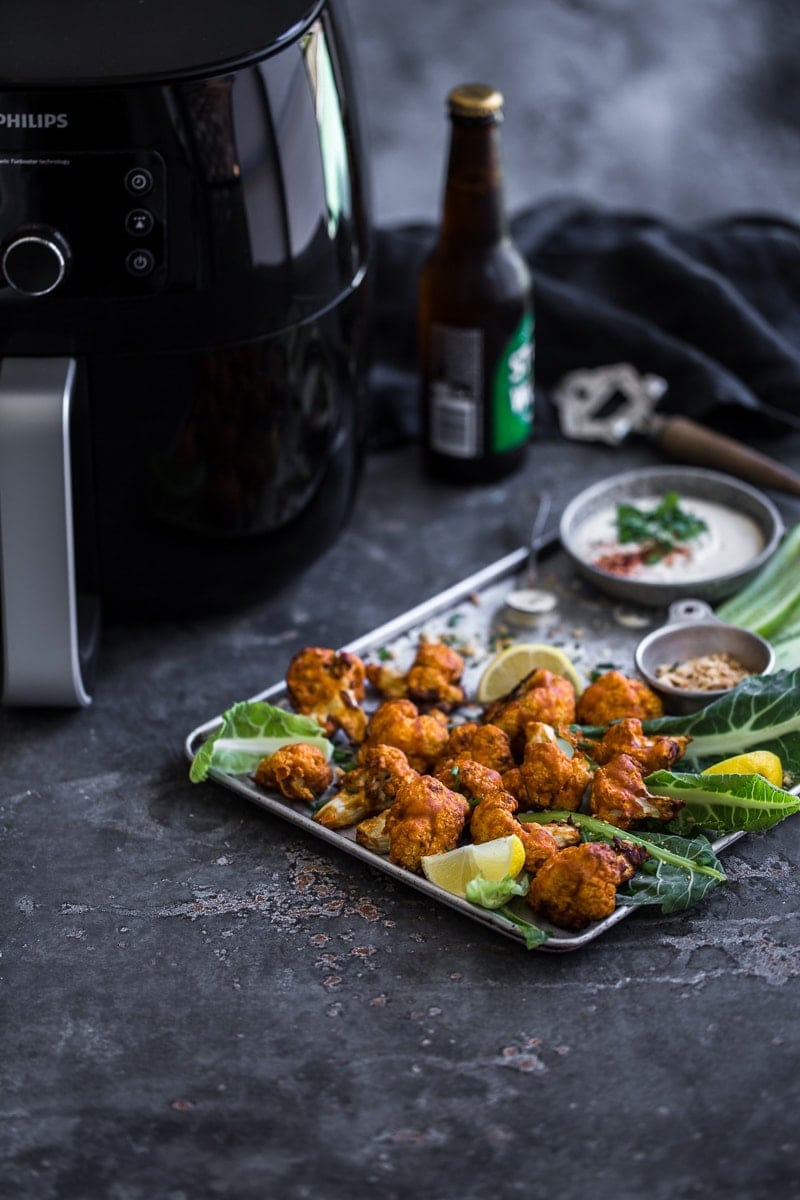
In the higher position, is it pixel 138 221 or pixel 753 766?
pixel 138 221

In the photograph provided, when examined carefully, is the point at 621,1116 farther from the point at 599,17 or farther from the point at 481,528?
the point at 599,17

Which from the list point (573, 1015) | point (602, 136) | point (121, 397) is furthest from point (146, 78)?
point (602, 136)

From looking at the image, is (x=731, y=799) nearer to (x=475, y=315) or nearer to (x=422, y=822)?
(x=422, y=822)

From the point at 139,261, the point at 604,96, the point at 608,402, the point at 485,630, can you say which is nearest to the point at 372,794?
the point at 485,630

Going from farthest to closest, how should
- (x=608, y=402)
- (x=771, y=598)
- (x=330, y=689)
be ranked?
(x=608, y=402) < (x=771, y=598) < (x=330, y=689)

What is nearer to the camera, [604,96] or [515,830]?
[515,830]
